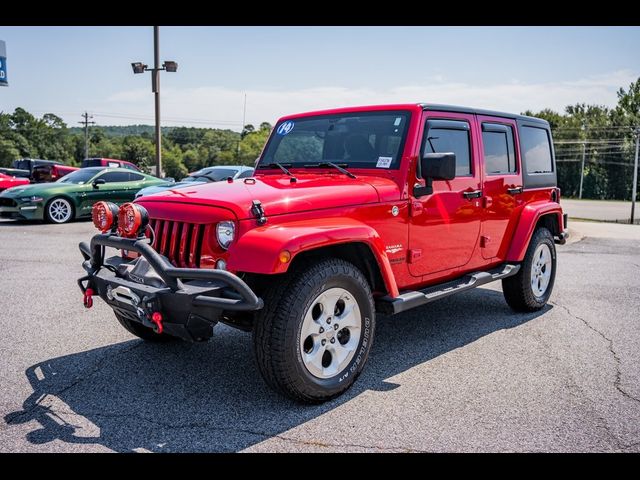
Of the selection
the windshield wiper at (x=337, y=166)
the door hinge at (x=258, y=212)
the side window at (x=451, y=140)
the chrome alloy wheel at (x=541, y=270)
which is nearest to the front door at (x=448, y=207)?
the side window at (x=451, y=140)

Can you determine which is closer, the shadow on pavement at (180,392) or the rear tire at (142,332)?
the shadow on pavement at (180,392)

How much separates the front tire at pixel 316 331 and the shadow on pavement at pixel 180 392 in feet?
0.60

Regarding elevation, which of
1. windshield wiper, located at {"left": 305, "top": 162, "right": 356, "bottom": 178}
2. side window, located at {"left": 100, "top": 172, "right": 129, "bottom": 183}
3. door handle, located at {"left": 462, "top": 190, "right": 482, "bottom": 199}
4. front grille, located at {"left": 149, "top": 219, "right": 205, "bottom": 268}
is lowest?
front grille, located at {"left": 149, "top": 219, "right": 205, "bottom": 268}

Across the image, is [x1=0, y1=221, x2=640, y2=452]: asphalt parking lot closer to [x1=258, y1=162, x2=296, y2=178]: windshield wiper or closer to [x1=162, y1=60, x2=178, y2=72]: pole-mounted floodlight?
[x1=258, y1=162, x2=296, y2=178]: windshield wiper

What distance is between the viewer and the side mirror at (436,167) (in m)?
4.13

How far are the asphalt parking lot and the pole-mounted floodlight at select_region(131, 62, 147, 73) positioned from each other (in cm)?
1593

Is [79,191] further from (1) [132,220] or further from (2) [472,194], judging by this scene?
(2) [472,194]

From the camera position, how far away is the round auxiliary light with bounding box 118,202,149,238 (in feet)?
11.4

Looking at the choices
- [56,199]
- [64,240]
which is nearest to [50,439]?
[64,240]

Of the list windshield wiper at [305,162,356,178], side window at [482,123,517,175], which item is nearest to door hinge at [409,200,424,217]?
windshield wiper at [305,162,356,178]

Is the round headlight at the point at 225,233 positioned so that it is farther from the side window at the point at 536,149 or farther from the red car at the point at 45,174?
the red car at the point at 45,174

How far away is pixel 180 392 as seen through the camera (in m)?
3.72

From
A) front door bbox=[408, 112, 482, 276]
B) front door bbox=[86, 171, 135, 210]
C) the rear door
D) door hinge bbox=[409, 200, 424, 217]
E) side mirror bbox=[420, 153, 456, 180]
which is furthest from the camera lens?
front door bbox=[86, 171, 135, 210]
